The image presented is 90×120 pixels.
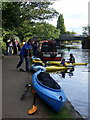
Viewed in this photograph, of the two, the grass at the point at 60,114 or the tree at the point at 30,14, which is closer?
the grass at the point at 60,114

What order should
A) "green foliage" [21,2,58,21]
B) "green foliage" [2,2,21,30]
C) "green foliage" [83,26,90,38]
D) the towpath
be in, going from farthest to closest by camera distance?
"green foliage" [83,26,90,38]
"green foliage" [21,2,58,21]
"green foliage" [2,2,21,30]
the towpath

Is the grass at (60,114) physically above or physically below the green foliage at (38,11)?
below

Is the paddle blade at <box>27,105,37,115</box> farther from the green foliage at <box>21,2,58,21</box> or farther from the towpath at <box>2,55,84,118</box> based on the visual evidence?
the green foliage at <box>21,2,58,21</box>

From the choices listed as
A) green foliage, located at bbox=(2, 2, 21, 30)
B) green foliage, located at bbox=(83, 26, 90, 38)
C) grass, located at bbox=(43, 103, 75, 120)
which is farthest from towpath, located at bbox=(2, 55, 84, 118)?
green foliage, located at bbox=(83, 26, 90, 38)

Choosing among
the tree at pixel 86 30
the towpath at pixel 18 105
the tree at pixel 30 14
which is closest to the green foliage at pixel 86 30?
the tree at pixel 86 30

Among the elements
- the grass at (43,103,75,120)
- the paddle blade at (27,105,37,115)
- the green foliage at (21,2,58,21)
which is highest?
the green foliage at (21,2,58,21)

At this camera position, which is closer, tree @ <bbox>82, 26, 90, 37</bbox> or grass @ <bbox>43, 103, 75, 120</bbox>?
grass @ <bbox>43, 103, 75, 120</bbox>

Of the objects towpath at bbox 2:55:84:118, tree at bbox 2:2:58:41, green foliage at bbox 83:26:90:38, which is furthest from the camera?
green foliage at bbox 83:26:90:38

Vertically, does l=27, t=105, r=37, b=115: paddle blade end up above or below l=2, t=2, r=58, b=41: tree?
below

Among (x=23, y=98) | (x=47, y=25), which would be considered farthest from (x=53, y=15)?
(x=23, y=98)

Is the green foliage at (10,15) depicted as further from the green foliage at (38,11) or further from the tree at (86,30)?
the tree at (86,30)

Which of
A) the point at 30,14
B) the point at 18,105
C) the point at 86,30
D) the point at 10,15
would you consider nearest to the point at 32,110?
the point at 18,105

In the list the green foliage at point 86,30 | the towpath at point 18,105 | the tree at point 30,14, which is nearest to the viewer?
the towpath at point 18,105

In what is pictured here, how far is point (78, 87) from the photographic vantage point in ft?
41.6
